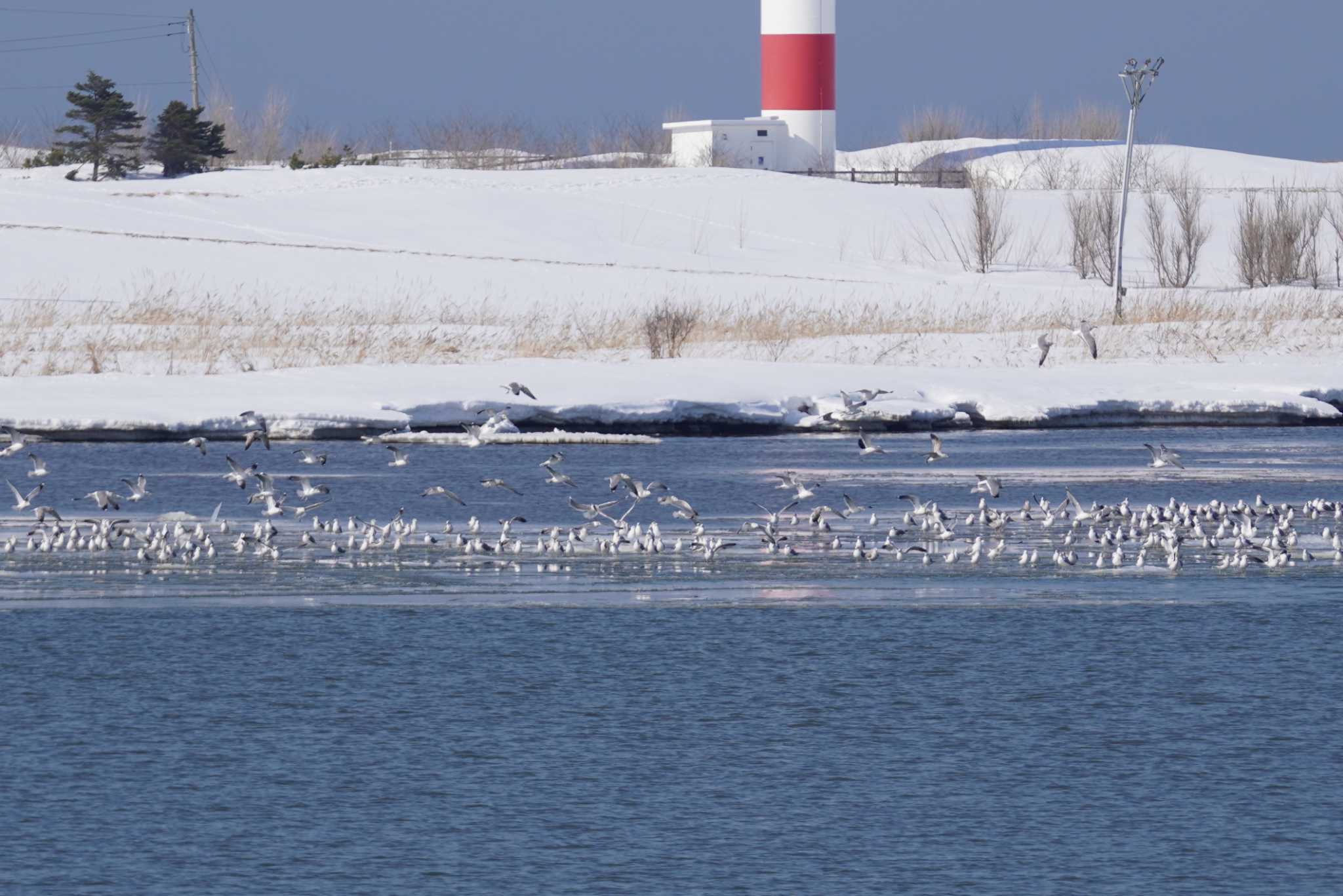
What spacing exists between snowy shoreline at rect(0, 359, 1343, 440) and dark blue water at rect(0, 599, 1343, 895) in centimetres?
1115

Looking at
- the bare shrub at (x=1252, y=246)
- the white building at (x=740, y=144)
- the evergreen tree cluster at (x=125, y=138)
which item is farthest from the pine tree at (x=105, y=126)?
the bare shrub at (x=1252, y=246)

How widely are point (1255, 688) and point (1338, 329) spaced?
96.8 ft

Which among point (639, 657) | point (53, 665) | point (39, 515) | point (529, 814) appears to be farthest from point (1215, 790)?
point (39, 515)

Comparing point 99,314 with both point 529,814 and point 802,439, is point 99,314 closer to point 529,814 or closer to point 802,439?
point 802,439

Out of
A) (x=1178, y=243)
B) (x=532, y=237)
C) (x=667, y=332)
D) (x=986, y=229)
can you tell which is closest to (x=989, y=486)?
(x=667, y=332)

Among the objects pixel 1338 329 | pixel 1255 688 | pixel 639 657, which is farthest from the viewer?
pixel 1338 329

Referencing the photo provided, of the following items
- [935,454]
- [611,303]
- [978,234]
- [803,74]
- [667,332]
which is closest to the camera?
[935,454]

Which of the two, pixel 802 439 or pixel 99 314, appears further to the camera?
pixel 99 314

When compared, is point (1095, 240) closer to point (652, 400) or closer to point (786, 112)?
point (786, 112)

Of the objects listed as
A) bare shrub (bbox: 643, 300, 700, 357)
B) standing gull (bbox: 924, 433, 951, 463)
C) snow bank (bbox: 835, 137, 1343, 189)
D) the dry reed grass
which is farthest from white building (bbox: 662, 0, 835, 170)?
standing gull (bbox: 924, 433, 951, 463)

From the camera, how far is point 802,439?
80.7 feet

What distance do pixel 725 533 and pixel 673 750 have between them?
690 cm

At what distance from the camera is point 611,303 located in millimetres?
47688

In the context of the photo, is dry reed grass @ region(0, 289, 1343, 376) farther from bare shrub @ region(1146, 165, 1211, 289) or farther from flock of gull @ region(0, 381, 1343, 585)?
flock of gull @ region(0, 381, 1343, 585)
